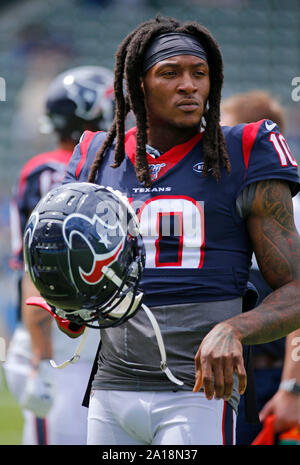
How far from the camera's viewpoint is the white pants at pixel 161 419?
2.14m

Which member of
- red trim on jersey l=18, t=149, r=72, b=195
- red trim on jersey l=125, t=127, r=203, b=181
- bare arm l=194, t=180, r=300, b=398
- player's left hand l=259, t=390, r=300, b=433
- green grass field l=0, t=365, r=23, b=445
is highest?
red trim on jersey l=18, t=149, r=72, b=195

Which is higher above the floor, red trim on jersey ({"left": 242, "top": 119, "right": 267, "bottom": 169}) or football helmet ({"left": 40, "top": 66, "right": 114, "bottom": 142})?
football helmet ({"left": 40, "top": 66, "right": 114, "bottom": 142})

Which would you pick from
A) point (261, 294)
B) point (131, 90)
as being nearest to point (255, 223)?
point (131, 90)

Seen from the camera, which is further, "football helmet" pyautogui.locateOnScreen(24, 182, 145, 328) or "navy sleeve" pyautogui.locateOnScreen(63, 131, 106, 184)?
"navy sleeve" pyautogui.locateOnScreen(63, 131, 106, 184)

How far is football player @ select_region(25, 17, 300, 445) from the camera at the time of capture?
2.18 meters

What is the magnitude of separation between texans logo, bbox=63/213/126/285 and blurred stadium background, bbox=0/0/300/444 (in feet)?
33.5

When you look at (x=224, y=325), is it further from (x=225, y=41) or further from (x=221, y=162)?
(x=225, y=41)

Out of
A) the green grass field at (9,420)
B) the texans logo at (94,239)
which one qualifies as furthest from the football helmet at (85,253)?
the green grass field at (9,420)

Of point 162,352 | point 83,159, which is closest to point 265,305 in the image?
point 162,352

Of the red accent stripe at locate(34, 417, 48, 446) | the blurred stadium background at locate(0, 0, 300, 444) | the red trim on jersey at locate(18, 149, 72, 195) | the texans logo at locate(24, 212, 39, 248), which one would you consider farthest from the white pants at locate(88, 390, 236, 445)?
the blurred stadium background at locate(0, 0, 300, 444)

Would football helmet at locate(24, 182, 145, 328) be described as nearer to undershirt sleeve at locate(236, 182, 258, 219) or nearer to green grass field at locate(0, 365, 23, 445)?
undershirt sleeve at locate(236, 182, 258, 219)

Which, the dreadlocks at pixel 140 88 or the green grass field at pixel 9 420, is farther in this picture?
the green grass field at pixel 9 420

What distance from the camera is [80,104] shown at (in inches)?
162

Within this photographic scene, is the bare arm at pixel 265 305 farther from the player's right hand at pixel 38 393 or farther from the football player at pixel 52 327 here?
the player's right hand at pixel 38 393
